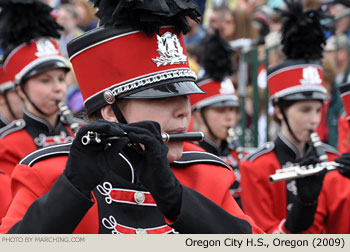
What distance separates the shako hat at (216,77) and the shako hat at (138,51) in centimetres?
383

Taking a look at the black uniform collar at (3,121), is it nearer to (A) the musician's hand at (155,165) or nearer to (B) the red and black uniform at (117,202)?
(B) the red and black uniform at (117,202)

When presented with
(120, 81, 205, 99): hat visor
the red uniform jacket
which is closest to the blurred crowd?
the red uniform jacket

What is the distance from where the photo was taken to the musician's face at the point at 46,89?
5465mm

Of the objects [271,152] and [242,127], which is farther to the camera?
[242,127]

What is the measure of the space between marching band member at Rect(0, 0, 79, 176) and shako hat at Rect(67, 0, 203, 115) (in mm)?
2711

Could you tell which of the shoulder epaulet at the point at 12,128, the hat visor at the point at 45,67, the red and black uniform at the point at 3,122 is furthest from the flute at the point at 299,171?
the red and black uniform at the point at 3,122

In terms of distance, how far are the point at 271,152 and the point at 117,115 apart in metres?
3.04

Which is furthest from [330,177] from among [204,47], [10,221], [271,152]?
[10,221]

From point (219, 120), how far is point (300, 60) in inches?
46.9

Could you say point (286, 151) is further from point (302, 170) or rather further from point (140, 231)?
point (140, 231)

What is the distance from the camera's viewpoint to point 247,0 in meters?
10.3

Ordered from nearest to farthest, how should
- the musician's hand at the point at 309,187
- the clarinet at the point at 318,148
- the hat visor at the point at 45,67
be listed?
the musician's hand at the point at 309,187 < the clarinet at the point at 318,148 < the hat visor at the point at 45,67

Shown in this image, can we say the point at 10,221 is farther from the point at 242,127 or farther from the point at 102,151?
the point at 242,127

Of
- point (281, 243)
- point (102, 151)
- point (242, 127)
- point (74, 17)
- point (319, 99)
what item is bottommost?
point (281, 243)
